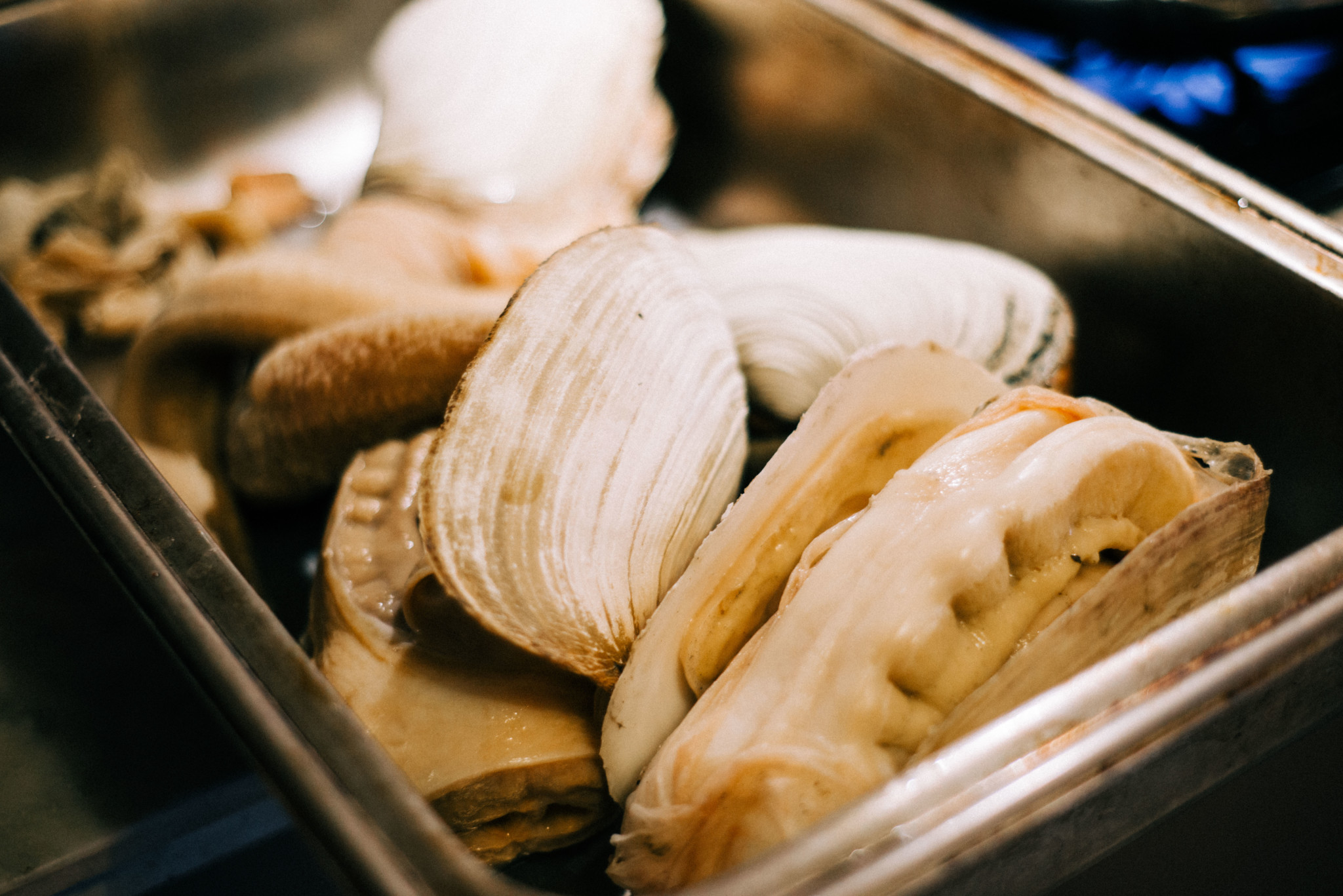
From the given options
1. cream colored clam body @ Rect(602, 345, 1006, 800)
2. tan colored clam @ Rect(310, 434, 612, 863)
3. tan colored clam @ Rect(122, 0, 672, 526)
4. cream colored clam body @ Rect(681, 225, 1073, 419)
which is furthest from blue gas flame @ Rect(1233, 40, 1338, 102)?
tan colored clam @ Rect(310, 434, 612, 863)

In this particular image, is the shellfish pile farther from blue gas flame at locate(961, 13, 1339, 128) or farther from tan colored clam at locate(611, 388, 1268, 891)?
blue gas flame at locate(961, 13, 1339, 128)

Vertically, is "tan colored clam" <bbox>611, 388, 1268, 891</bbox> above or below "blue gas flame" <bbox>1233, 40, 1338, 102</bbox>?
below

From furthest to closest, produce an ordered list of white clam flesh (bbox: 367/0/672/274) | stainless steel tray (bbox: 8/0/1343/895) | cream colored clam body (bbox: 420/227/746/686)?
white clam flesh (bbox: 367/0/672/274) < cream colored clam body (bbox: 420/227/746/686) < stainless steel tray (bbox: 8/0/1343/895)

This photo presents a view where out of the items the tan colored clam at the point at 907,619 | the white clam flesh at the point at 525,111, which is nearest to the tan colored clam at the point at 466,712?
the tan colored clam at the point at 907,619

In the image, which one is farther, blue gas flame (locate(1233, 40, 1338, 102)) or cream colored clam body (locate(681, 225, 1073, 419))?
blue gas flame (locate(1233, 40, 1338, 102))

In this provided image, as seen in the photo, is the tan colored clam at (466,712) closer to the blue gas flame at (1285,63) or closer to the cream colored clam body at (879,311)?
the cream colored clam body at (879,311)

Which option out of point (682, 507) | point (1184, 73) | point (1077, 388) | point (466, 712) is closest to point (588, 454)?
point (682, 507)

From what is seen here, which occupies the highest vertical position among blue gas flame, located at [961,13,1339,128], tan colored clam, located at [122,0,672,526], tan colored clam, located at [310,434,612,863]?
blue gas flame, located at [961,13,1339,128]
